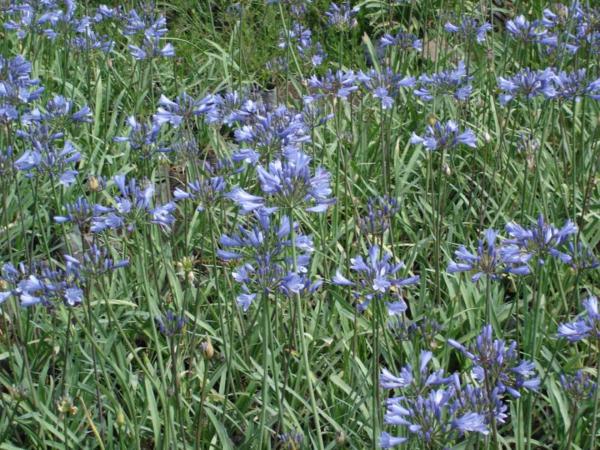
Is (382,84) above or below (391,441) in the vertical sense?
above

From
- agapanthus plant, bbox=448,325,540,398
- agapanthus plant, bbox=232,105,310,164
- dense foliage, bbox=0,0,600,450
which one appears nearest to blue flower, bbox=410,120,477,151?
dense foliage, bbox=0,0,600,450

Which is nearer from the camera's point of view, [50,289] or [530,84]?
[50,289]

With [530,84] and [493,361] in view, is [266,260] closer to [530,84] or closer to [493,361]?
[493,361]

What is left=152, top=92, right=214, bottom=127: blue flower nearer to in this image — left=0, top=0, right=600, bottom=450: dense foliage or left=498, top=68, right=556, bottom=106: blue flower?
left=0, top=0, right=600, bottom=450: dense foliage

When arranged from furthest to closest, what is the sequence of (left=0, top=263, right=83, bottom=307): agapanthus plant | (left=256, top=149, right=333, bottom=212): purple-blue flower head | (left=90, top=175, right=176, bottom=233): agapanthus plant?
(left=90, top=175, right=176, bottom=233): agapanthus plant → (left=0, top=263, right=83, bottom=307): agapanthus plant → (left=256, top=149, right=333, bottom=212): purple-blue flower head

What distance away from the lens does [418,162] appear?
5.09 metres

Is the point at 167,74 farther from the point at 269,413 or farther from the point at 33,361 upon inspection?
the point at 269,413

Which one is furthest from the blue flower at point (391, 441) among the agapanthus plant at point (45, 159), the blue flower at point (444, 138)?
the agapanthus plant at point (45, 159)

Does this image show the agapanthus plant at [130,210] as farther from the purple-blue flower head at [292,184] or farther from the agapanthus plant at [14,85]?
the agapanthus plant at [14,85]

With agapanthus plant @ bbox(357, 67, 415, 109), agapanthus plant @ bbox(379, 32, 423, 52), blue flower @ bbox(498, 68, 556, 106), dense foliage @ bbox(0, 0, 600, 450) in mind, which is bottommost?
dense foliage @ bbox(0, 0, 600, 450)

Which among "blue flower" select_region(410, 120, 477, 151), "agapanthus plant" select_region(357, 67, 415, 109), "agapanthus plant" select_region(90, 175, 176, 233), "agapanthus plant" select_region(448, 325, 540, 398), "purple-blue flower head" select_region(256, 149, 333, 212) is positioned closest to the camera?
"agapanthus plant" select_region(448, 325, 540, 398)

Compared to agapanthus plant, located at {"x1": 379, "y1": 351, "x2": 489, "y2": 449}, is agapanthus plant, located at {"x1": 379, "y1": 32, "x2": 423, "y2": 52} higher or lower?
higher

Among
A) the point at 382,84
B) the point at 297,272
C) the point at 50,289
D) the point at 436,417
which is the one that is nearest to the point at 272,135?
the point at 297,272

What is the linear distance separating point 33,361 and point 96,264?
1.11 meters
